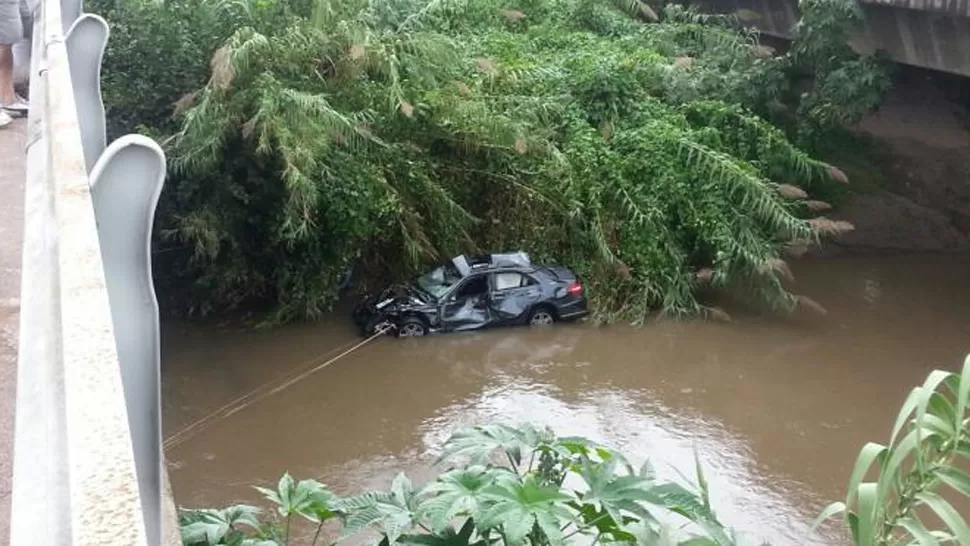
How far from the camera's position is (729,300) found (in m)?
14.1

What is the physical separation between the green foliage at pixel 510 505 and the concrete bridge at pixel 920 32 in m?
10.2

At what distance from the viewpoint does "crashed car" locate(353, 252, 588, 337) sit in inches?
500

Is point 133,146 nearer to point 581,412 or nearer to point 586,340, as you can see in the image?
point 581,412

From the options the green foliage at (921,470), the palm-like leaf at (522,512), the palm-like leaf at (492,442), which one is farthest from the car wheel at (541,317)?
the green foliage at (921,470)

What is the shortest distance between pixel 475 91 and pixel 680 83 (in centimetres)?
322

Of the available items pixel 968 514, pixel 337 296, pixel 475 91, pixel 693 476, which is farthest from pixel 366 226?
pixel 968 514

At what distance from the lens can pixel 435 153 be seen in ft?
44.9

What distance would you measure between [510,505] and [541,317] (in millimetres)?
10542

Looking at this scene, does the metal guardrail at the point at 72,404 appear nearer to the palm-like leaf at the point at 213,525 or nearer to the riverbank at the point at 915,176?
the palm-like leaf at the point at 213,525

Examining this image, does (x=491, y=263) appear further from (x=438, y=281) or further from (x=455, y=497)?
(x=455, y=497)

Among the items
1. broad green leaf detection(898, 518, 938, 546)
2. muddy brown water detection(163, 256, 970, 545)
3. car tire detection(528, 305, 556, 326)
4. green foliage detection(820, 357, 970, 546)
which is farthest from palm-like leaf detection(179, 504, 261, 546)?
car tire detection(528, 305, 556, 326)

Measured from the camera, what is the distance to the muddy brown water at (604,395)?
9953 millimetres

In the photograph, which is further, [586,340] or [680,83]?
[680,83]

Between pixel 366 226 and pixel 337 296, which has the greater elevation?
pixel 366 226
